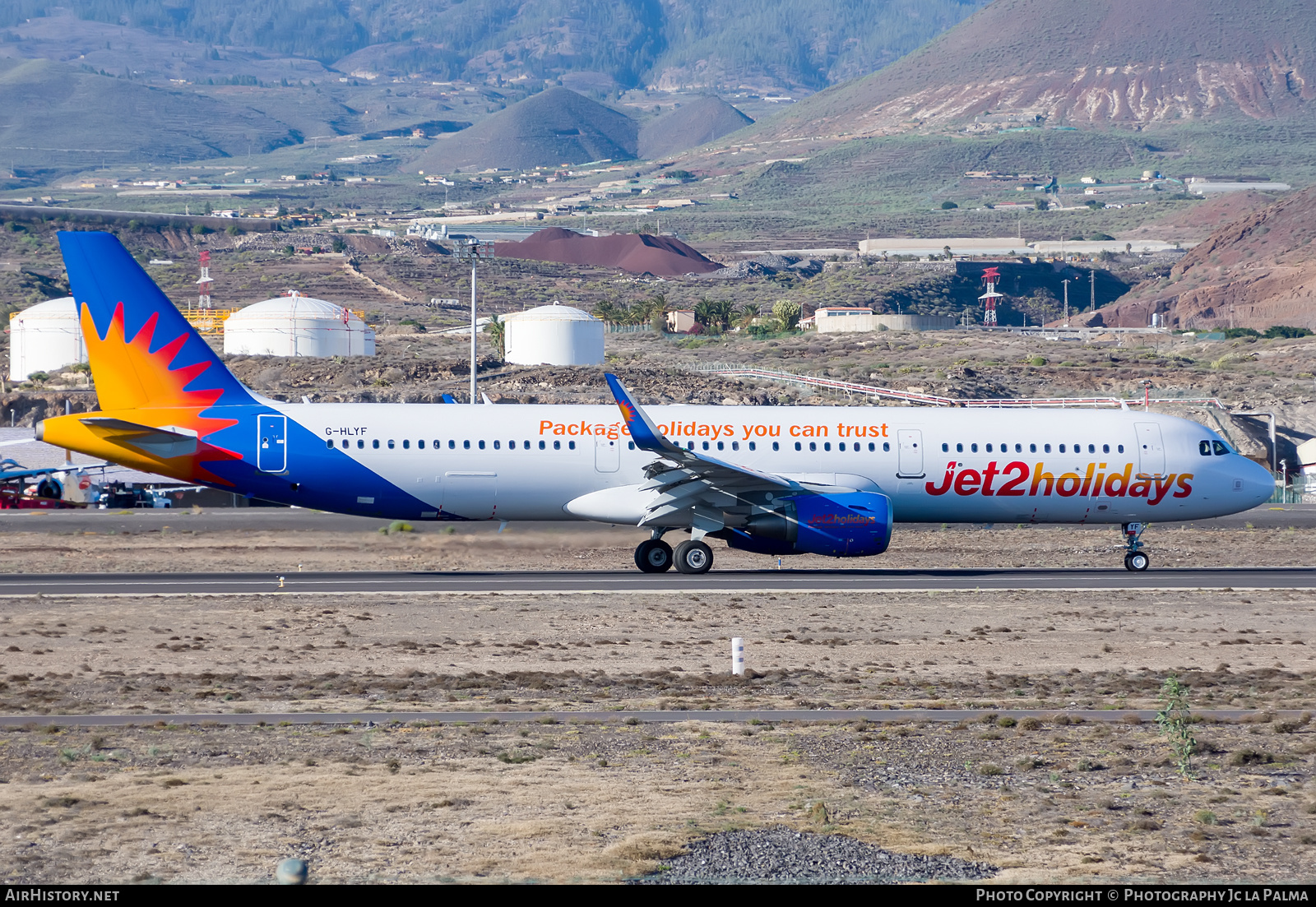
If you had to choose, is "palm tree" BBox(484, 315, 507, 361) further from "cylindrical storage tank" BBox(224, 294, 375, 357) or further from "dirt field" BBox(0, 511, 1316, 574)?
"dirt field" BBox(0, 511, 1316, 574)

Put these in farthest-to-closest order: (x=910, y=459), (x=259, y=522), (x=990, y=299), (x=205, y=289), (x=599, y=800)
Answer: (x=990, y=299) → (x=205, y=289) → (x=259, y=522) → (x=910, y=459) → (x=599, y=800)

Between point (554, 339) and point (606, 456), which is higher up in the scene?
point (554, 339)

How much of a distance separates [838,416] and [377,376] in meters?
63.9

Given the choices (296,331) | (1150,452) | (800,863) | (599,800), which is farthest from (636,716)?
(296,331)

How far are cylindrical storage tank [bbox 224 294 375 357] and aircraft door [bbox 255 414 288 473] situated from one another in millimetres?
79030

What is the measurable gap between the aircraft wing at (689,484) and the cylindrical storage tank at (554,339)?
73019mm

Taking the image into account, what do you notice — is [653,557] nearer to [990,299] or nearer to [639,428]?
[639,428]

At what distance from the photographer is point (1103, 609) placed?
97.4ft

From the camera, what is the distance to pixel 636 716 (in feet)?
61.3

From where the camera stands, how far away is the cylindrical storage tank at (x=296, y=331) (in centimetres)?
11000

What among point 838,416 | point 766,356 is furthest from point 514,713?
point 766,356

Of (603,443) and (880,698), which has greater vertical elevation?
(603,443)

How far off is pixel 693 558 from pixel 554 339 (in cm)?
7551
